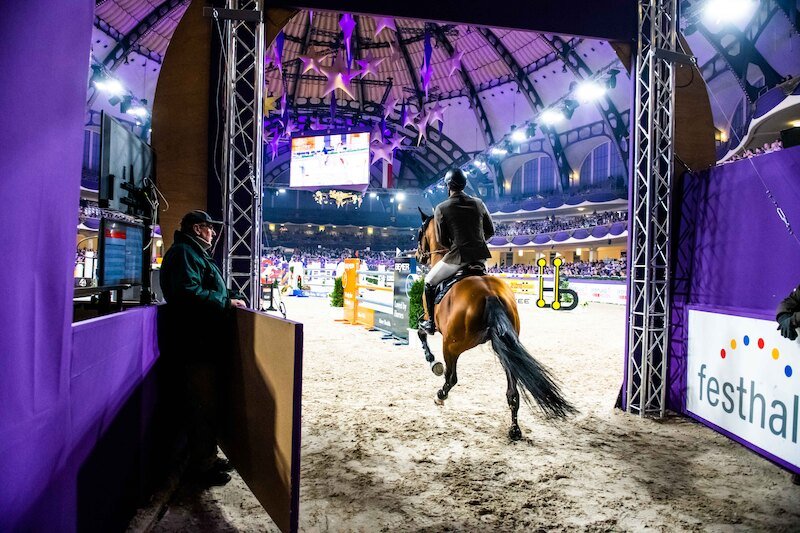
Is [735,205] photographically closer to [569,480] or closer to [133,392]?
[569,480]

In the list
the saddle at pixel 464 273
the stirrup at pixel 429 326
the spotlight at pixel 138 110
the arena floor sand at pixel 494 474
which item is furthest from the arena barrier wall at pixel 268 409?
the spotlight at pixel 138 110

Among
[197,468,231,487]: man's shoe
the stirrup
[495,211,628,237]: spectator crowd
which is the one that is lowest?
[197,468,231,487]: man's shoe

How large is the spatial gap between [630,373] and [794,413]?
1709mm

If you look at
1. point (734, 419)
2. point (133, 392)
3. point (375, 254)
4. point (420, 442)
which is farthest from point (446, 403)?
point (375, 254)

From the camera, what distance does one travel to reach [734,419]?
3.90m

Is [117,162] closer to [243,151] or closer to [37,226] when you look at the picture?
[243,151]

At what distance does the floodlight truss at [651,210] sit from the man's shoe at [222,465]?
4.07 metres

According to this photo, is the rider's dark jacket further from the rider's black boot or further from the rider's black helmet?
the rider's black boot

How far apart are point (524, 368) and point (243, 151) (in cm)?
373

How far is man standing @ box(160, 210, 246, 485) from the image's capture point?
2.86 m

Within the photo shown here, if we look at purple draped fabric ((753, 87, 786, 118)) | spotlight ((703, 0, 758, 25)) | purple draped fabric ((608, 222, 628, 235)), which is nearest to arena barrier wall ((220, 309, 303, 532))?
purple draped fabric ((753, 87, 786, 118))

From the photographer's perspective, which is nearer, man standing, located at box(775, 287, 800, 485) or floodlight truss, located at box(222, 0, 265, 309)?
man standing, located at box(775, 287, 800, 485)

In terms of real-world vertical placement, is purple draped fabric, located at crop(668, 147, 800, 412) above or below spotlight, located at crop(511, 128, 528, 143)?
below

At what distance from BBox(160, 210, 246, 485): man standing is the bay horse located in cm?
224
